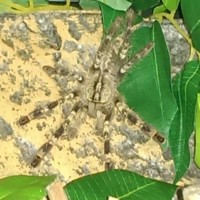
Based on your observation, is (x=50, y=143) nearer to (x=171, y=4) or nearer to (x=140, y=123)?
(x=140, y=123)

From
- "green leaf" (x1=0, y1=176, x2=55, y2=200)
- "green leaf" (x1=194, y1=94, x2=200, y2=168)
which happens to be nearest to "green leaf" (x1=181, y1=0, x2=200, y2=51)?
"green leaf" (x1=194, y1=94, x2=200, y2=168)

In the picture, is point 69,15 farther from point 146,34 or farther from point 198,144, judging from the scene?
point 198,144

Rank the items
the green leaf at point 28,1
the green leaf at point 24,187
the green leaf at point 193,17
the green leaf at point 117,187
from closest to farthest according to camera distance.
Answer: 1. the green leaf at point 24,187
2. the green leaf at point 117,187
3. the green leaf at point 193,17
4. the green leaf at point 28,1

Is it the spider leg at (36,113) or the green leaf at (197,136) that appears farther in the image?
the spider leg at (36,113)

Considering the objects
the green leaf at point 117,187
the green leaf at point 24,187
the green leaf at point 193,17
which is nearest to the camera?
→ the green leaf at point 24,187

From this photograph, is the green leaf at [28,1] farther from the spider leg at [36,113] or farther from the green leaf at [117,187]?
the green leaf at [117,187]

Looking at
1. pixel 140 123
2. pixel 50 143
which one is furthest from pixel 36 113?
pixel 140 123

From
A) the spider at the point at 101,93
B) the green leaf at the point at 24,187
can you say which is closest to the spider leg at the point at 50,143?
the spider at the point at 101,93
